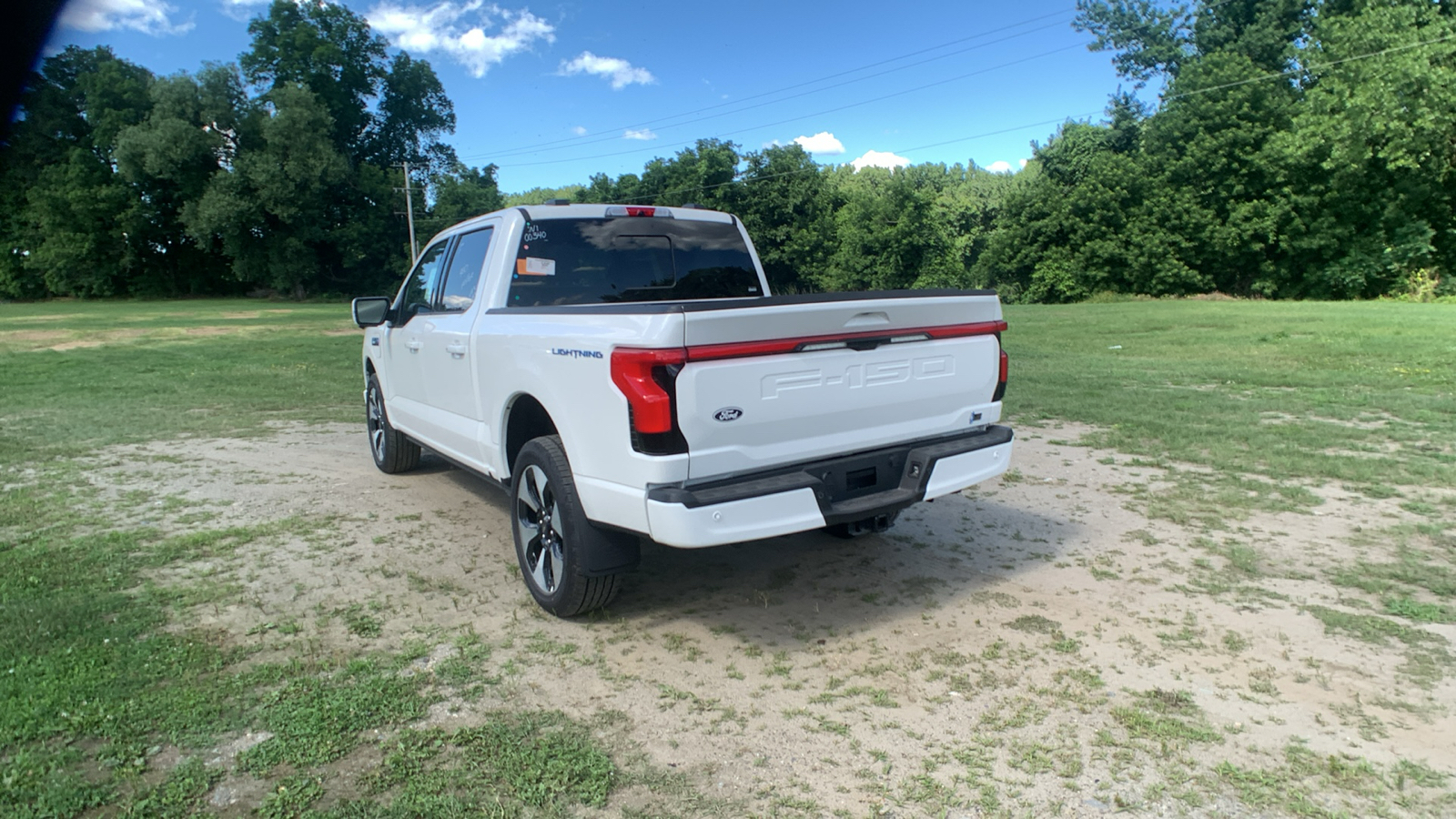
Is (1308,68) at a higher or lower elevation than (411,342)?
higher

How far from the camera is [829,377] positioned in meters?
3.81

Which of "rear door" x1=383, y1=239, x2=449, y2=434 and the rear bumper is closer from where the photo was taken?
the rear bumper

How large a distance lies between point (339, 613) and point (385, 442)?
316 cm

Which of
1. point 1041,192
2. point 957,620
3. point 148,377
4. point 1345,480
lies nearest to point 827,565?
point 957,620

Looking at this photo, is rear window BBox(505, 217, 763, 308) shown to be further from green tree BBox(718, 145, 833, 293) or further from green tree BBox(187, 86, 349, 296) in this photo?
green tree BBox(718, 145, 833, 293)

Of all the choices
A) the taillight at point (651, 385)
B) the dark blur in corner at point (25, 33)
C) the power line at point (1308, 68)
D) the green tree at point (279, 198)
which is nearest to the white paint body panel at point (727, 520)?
the taillight at point (651, 385)

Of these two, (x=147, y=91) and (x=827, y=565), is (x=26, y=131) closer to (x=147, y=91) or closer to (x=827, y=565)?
(x=147, y=91)

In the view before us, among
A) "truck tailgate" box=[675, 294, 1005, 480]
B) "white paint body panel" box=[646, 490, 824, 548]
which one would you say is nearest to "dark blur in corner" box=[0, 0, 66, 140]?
"truck tailgate" box=[675, 294, 1005, 480]

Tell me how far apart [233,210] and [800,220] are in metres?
37.1

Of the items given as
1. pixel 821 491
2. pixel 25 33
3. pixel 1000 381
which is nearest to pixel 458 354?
pixel 821 491

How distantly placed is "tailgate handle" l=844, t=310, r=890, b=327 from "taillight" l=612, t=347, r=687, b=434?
88 cm

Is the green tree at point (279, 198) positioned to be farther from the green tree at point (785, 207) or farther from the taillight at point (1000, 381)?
the taillight at point (1000, 381)

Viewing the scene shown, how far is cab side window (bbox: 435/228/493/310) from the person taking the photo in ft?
17.5

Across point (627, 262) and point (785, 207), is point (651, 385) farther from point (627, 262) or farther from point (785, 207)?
point (785, 207)
